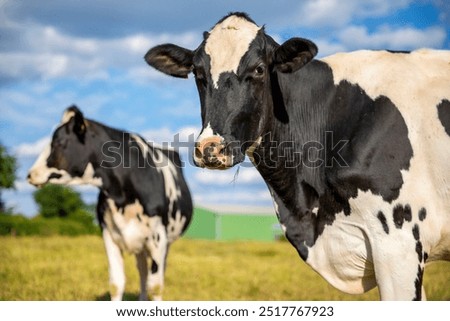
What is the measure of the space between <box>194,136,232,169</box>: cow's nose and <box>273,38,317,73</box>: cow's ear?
41.9 inches

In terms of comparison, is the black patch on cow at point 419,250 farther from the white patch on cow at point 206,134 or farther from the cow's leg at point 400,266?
the white patch on cow at point 206,134

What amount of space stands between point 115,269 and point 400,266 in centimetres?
625

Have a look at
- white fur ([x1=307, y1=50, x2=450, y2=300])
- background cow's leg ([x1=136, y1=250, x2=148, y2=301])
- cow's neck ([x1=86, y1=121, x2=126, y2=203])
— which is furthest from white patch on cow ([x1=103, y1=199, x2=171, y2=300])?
white fur ([x1=307, y1=50, x2=450, y2=300])

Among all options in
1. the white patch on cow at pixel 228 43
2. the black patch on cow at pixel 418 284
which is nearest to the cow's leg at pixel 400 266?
the black patch on cow at pixel 418 284

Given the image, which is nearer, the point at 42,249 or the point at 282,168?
the point at 282,168

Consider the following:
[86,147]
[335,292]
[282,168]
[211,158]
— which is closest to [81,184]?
[86,147]

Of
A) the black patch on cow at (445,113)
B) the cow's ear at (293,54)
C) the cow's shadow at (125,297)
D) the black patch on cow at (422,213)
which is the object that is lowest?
the cow's shadow at (125,297)

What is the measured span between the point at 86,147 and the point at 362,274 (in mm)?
6768

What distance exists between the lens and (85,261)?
51.6ft

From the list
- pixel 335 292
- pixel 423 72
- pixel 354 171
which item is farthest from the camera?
pixel 335 292

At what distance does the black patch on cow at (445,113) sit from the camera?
15.4ft

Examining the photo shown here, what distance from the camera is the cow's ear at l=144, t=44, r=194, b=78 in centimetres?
530

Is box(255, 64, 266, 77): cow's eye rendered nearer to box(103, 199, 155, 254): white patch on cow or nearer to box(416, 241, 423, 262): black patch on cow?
box(416, 241, 423, 262): black patch on cow
